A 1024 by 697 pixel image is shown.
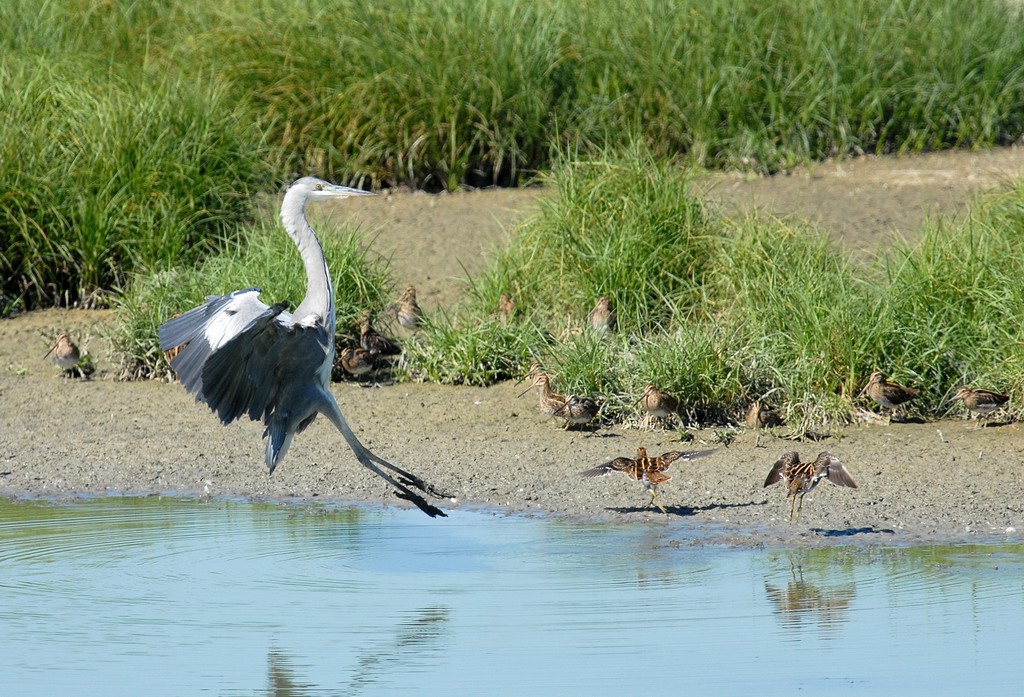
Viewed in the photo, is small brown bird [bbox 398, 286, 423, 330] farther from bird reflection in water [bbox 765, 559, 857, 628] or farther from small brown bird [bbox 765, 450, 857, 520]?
bird reflection in water [bbox 765, 559, 857, 628]

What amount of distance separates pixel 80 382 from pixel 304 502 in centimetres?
304

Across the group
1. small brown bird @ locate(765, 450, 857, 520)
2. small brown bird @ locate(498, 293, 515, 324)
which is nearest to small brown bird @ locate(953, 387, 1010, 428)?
small brown bird @ locate(765, 450, 857, 520)

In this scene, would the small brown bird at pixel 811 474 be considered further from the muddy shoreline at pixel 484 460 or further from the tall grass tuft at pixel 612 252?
the tall grass tuft at pixel 612 252

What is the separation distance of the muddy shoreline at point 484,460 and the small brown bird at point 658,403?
15cm

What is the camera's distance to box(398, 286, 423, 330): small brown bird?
11.0 m

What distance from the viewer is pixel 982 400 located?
904 cm

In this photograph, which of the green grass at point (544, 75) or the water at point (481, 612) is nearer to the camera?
the water at point (481, 612)

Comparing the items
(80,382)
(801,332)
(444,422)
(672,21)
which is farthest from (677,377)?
(672,21)

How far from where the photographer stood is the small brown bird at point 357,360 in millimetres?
10500

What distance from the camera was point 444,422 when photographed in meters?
10.0

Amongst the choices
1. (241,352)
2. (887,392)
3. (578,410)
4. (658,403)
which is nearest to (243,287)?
(578,410)

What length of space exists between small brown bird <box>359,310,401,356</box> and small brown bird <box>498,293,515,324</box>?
2.42ft

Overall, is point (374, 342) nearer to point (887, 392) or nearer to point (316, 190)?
point (316, 190)

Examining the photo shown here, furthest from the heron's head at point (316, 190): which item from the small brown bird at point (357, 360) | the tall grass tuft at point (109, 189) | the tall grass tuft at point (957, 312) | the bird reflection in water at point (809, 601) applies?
the tall grass tuft at point (109, 189)
